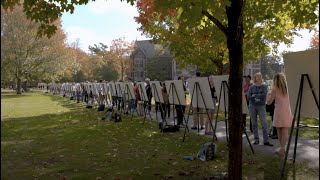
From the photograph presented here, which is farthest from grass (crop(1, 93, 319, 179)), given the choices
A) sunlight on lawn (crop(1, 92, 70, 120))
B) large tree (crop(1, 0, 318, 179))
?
sunlight on lawn (crop(1, 92, 70, 120))

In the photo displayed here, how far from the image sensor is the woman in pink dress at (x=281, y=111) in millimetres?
9586

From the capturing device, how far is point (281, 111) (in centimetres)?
965

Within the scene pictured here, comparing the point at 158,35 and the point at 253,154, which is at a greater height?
the point at 158,35

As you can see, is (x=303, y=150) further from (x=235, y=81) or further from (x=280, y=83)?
(x=235, y=81)

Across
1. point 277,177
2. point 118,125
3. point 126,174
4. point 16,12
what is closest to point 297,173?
point 277,177

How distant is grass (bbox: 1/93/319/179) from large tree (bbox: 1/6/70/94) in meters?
47.8

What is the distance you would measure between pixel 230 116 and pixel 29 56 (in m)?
60.6

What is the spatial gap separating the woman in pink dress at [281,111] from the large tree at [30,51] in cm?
5346

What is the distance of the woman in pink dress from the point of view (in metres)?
9.59

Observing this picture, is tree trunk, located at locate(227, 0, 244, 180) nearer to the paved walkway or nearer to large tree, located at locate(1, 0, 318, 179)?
large tree, located at locate(1, 0, 318, 179)

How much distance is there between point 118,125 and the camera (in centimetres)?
1681

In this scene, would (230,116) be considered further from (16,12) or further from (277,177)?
(16,12)

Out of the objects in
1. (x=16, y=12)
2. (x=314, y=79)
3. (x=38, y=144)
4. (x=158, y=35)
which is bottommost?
(x=38, y=144)

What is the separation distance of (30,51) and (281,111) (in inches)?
2283
